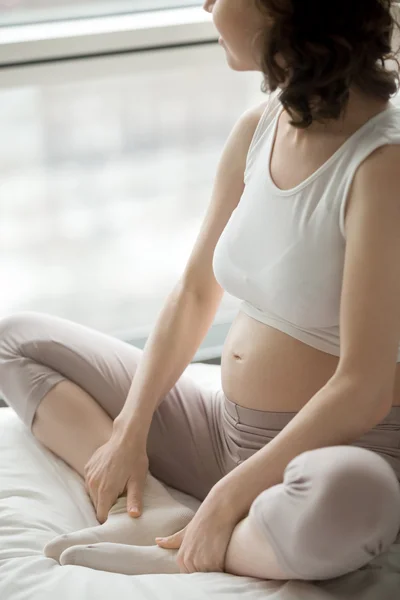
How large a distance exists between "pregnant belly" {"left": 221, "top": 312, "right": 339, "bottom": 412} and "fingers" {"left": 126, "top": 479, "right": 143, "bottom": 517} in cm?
20

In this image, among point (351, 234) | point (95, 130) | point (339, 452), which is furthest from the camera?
point (95, 130)

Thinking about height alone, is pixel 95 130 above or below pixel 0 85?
below

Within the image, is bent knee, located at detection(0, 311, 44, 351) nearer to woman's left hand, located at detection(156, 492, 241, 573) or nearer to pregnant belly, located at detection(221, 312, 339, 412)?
pregnant belly, located at detection(221, 312, 339, 412)

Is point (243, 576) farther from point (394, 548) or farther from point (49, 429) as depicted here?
point (49, 429)

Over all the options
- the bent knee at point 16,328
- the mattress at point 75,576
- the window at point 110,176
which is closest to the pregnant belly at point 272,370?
the mattress at point 75,576

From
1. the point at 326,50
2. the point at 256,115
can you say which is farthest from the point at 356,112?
the point at 256,115

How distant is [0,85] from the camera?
2.17 m

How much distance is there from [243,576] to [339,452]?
0.25 meters

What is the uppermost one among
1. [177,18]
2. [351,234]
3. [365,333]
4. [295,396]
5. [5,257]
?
[177,18]

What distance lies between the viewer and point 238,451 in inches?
51.5

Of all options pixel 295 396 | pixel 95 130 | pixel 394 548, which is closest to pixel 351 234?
pixel 295 396

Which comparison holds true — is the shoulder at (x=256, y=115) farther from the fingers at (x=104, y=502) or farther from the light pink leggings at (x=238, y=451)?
the fingers at (x=104, y=502)

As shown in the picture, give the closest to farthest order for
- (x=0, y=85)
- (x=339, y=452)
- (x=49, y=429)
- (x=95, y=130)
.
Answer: (x=339, y=452), (x=49, y=429), (x=0, y=85), (x=95, y=130)

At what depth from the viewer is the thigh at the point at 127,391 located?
1.39 metres
